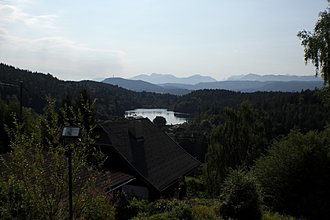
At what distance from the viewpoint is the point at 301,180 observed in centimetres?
1466

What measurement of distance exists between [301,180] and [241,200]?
4985 mm

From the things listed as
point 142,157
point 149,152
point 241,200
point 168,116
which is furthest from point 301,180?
point 168,116

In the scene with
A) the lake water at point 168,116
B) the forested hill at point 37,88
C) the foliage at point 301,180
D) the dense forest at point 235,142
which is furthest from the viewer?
the lake water at point 168,116

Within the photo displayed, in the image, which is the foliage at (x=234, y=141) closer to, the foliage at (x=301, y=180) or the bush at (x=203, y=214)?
the foliage at (x=301, y=180)

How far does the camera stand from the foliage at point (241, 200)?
10.7m

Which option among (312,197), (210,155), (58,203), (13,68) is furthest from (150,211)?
(13,68)

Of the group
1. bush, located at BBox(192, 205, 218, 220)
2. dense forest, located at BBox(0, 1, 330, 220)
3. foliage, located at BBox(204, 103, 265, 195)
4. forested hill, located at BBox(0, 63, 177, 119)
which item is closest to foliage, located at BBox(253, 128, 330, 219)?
dense forest, located at BBox(0, 1, 330, 220)

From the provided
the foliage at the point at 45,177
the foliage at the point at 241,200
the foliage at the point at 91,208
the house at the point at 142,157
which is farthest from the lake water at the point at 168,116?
the foliage at the point at 45,177

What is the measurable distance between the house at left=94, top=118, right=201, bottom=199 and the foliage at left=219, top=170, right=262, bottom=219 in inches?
326

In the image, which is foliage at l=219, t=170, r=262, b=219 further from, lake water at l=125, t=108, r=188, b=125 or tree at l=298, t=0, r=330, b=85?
lake water at l=125, t=108, r=188, b=125

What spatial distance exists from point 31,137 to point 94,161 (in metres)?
1.71

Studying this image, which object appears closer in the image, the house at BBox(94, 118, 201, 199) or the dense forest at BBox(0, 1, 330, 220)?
the dense forest at BBox(0, 1, 330, 220)

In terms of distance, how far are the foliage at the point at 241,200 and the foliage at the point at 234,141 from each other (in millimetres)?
16247

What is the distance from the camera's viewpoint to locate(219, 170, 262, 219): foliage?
1070 cm
